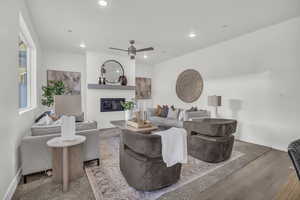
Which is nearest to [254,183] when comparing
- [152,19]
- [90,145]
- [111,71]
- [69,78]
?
[90,145]

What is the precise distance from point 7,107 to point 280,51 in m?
5.26

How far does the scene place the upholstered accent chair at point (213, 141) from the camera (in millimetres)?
2693

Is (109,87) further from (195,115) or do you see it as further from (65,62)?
(195,115)

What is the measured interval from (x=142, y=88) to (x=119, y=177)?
18.5 ft

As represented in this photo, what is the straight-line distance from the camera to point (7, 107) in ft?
6.03

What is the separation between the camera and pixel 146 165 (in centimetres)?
179

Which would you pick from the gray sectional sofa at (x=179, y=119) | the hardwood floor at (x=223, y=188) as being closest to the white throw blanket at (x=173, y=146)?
the hardwood floor at (x=223, y=188)

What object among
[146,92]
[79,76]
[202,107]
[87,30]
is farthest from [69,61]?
[202,107]

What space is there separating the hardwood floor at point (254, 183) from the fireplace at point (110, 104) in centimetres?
457

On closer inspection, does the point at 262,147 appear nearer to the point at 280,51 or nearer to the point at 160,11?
the point at 280,51

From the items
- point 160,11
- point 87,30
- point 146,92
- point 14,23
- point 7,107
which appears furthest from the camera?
point 146,92

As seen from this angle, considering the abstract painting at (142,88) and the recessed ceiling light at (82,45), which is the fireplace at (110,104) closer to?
Answer: the abstract painting at (142,88)

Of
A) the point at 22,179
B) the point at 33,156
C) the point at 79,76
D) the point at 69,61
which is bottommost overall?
the point at 22,179

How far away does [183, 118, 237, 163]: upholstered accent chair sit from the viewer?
2693 mm
